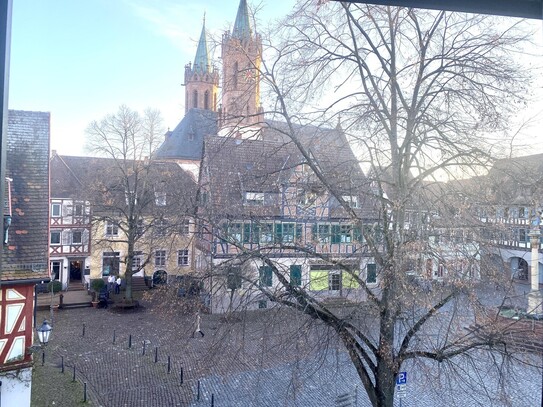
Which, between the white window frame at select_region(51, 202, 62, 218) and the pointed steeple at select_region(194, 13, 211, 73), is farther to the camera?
the white window frame at select_region(51, 202, 62, 218)

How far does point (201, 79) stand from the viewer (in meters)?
1.90

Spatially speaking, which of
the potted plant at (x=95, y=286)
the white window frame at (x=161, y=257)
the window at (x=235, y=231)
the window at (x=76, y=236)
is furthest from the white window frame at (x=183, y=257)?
the potted plant at (x=95, y=286)

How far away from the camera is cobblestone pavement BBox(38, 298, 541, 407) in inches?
78.0

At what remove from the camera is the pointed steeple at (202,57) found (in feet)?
5.83

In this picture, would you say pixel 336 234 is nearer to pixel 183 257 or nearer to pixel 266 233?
pixel 266 233

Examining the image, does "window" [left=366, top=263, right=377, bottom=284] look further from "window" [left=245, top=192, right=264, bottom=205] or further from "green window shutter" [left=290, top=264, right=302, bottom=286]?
"window" [left=245, top=192, right=264, bottom=205]

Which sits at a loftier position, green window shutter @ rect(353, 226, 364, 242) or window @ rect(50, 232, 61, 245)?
green window shutter @ rect(353, 226, 364, 242)

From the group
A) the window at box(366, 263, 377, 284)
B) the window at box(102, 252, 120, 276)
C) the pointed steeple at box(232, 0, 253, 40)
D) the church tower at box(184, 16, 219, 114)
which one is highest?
the pointed steeple at box(232, 0, 253, 40)

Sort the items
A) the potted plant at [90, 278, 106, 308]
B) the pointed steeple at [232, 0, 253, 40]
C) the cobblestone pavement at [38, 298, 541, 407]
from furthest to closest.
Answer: the potted plant at [90, 278, 106, 308] < the cobblestone pavement at [38, 298, 541, 407] < the pointed steeple at [232, 0, 253, 40]

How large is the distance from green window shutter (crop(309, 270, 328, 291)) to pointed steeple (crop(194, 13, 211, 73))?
1.22 metres

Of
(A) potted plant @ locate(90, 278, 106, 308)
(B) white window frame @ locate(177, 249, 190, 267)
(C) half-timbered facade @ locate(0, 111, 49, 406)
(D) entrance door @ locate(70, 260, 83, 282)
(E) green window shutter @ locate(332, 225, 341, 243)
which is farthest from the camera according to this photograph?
(A) potted plant @ locate(90, 278, 106, 308)

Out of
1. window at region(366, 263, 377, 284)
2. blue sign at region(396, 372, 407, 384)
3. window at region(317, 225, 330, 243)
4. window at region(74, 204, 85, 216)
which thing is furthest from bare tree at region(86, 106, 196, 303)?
blue sign at region(396, 372, 407, 384)

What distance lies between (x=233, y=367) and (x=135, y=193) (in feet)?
8.00

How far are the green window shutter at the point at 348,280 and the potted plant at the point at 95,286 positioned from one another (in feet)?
10.2
